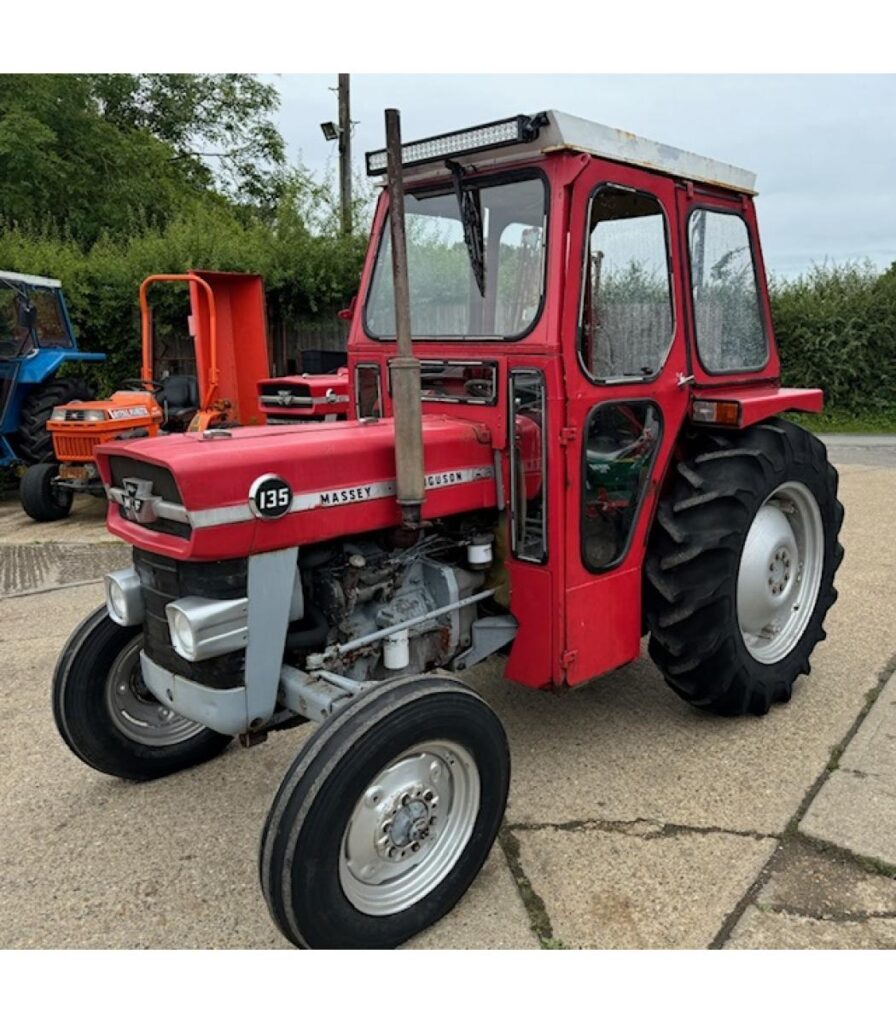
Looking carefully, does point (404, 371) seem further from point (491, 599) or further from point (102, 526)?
point (102, 526)

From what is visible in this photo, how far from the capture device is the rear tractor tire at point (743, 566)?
10.5ft

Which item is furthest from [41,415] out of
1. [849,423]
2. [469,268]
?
[849,423]

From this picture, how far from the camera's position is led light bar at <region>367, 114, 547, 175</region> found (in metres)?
2.69

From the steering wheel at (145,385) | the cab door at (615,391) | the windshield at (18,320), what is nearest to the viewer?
the cab door at (615,391)

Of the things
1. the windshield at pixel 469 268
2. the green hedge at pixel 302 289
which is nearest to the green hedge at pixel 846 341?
the green hedge at pixel 302 289

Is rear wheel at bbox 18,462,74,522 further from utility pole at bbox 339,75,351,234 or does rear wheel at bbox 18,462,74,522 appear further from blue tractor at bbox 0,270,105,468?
utility pole at bbox 339,75,351,234

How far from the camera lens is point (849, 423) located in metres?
14.3

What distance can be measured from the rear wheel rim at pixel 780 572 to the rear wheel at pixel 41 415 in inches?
290

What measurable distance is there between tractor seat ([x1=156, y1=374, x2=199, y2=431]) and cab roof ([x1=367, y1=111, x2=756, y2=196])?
19.7 feet

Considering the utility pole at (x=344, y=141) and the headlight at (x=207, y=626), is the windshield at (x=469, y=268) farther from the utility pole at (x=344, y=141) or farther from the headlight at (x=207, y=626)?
the utility pole at (x=344, y=141)

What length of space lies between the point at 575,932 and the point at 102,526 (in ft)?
22.2

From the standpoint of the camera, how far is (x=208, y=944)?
2379 mm

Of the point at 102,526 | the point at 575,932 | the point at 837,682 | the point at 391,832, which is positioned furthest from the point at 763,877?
the point at 102,526

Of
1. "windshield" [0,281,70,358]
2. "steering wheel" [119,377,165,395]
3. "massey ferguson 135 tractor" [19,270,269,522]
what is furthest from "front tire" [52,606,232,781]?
"windshield" [0,281,70,358]
